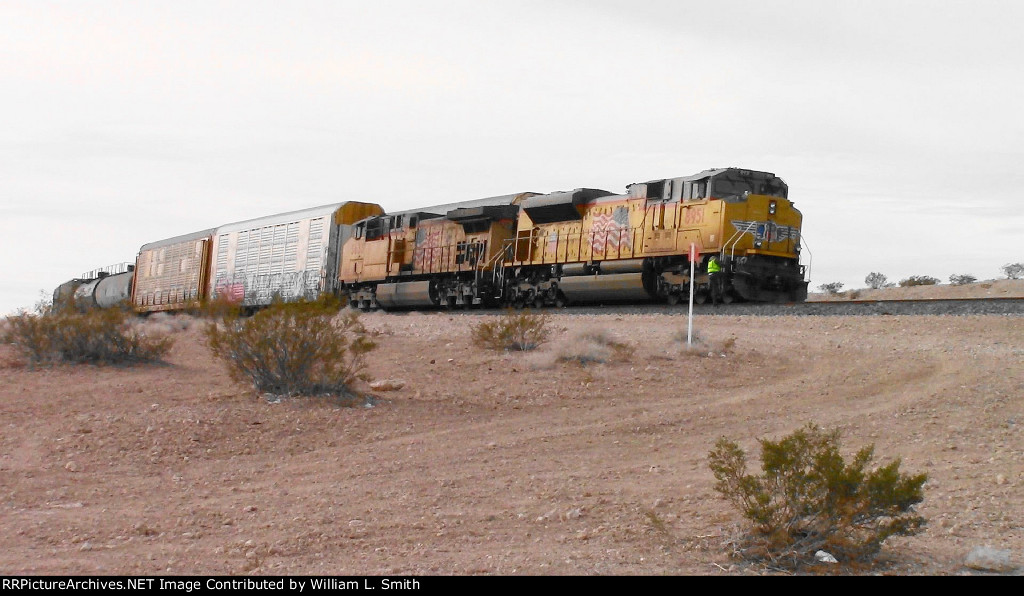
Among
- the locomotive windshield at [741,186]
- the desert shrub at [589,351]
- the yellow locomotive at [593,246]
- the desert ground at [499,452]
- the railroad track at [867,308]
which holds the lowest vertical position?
the desert ground at [499,452]

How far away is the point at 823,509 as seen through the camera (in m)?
6.52

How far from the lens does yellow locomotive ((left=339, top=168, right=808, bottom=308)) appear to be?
20.2 m

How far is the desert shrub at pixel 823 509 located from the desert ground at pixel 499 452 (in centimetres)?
20

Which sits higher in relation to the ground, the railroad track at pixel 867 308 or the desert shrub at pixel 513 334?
the railroad track at pixel 867 308

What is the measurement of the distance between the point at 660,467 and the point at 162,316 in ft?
71.6

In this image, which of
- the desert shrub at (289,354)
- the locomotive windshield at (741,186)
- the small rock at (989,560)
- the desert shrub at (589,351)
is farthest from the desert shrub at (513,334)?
the small rock at (989,560)

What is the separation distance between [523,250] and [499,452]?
49.8ft

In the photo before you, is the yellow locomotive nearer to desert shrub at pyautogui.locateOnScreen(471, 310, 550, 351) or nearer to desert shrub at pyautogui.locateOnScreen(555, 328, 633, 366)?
desert shrub at pyautogui.locateOnScreen(555, 328, 633, 366)

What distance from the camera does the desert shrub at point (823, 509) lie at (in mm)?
6367

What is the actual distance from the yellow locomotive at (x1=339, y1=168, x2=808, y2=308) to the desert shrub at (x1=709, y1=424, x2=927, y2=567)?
1052cm

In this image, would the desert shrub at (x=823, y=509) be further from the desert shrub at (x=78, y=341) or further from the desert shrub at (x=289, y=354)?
the desert shrub at (x=78, y=341)

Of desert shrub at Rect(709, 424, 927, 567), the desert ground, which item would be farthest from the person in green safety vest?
desert shrub at Rect(709, 424, 927, 567)

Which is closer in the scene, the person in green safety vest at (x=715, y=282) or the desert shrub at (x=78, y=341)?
the desert shrub at (x=78, y=341)

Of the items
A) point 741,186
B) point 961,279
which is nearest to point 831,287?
point 961,279
